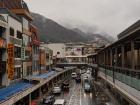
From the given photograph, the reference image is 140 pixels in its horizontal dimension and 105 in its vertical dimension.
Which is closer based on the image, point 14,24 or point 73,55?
point 14,24

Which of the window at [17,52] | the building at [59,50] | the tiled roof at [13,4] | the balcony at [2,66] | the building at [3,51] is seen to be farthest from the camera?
the building at [59,50]

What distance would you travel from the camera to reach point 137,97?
2322cm

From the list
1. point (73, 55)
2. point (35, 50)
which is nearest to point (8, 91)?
point (35, 50)

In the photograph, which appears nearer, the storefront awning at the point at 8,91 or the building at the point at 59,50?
the storefront awning at the point at 8,91

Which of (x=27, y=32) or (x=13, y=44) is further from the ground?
(x=27, y=32)

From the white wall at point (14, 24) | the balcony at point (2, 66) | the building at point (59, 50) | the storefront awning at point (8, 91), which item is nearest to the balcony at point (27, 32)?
the white wall at point (14, 24)

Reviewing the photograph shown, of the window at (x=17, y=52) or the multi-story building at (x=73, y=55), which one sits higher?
the multi-story building at (x=73, y=55)

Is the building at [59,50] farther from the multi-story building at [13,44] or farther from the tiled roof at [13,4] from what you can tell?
the multi-story building at [13,44]

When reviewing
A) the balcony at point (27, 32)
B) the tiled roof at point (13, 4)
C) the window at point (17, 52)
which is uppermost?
the tiled roof at point (13, 4)

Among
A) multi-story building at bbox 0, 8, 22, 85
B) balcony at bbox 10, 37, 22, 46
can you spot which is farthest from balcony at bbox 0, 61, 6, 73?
balcony at bbox 10, 37, 22, 46

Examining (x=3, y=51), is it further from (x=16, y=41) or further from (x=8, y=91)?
(x=16, y=41)

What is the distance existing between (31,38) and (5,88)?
2646cm

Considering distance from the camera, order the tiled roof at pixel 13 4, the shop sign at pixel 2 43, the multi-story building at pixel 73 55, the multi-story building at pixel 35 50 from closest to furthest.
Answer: the shop sign at pixel 2 43, the tiled roof at pixel 13 4, the multi-story building at pixel 35 50, the multi-story building at pixel 73 55

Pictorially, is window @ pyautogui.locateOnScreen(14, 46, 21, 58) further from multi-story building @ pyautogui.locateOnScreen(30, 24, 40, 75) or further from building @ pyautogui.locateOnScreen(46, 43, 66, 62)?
→ building @ pyautogui.locateOnScreen(46, 43, 66, 62)
